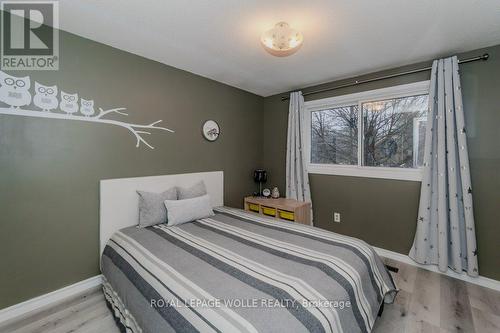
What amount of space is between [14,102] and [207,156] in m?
1.89

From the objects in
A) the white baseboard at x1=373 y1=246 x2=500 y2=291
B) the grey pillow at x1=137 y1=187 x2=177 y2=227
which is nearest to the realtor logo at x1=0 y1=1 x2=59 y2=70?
the grey pillow at x1=137 y1=187 x2=177 y2=227

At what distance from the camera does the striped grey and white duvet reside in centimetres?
101

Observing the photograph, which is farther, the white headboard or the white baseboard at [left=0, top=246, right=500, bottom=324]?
the white headboard

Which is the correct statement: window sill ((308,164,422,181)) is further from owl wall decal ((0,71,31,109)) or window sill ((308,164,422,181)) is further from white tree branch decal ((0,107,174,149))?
owl wall decal ((0,71,31,109))

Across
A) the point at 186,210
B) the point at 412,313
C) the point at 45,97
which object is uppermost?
the point at 45,97

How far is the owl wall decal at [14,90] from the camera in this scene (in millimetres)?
1641

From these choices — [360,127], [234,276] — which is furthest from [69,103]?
[360,127]

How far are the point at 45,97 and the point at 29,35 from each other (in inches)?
19.8

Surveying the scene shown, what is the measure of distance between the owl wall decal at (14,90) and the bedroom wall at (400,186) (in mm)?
3041

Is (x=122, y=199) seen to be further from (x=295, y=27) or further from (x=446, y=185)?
(x=446, y=185)

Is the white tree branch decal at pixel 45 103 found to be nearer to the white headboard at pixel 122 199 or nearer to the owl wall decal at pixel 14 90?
the owl wall decal at pixel 14 90

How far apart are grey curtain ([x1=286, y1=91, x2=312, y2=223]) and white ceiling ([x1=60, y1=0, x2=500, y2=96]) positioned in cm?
82

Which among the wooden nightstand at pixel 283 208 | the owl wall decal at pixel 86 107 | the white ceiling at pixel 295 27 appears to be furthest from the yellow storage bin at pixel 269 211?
Result: the owl wall decal at pixel 86 107

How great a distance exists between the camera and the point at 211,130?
10.1 feet
